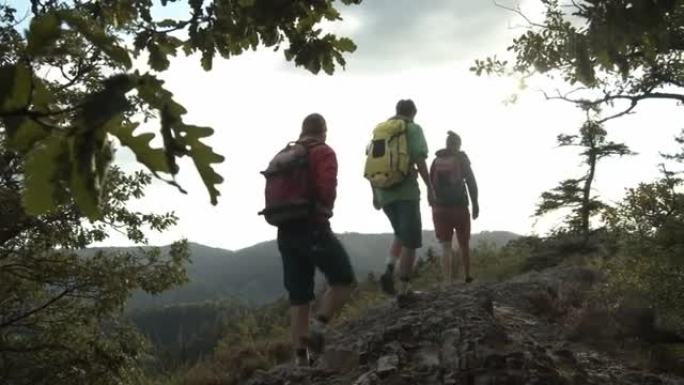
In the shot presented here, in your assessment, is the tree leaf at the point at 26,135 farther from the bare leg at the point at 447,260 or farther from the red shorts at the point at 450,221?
the bare leg at the point at 447,260

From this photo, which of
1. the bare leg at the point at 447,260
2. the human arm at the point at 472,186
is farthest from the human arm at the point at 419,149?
the bare leg at the point at 447,260

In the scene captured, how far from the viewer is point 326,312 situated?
17.3ft

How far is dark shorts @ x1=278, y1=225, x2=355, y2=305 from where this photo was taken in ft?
16.6

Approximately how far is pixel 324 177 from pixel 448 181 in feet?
12.5

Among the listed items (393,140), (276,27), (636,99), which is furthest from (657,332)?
(276,27)

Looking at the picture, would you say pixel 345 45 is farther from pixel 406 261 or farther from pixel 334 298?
pixel 406 261

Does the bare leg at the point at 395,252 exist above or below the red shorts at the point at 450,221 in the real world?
below

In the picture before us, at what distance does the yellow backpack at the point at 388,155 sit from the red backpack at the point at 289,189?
5.02 feet

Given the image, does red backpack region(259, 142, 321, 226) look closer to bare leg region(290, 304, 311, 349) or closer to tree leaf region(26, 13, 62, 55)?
bare leg region(290, 304, 311, 349)

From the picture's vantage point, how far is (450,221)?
8.48 meters

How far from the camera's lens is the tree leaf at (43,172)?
3.99 ft

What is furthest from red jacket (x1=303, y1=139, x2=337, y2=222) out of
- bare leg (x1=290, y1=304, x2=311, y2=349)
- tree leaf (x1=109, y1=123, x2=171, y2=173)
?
tree leaf (x1=109, y1=123, x2=171, y2=173)

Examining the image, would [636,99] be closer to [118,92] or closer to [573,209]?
[118,92]

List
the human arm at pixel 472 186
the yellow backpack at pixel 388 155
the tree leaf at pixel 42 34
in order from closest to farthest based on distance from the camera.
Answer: the tree leaf at pixel 42 34 → the yellow backpack at pixel 388 155 → the human arm at pixel 472 186
